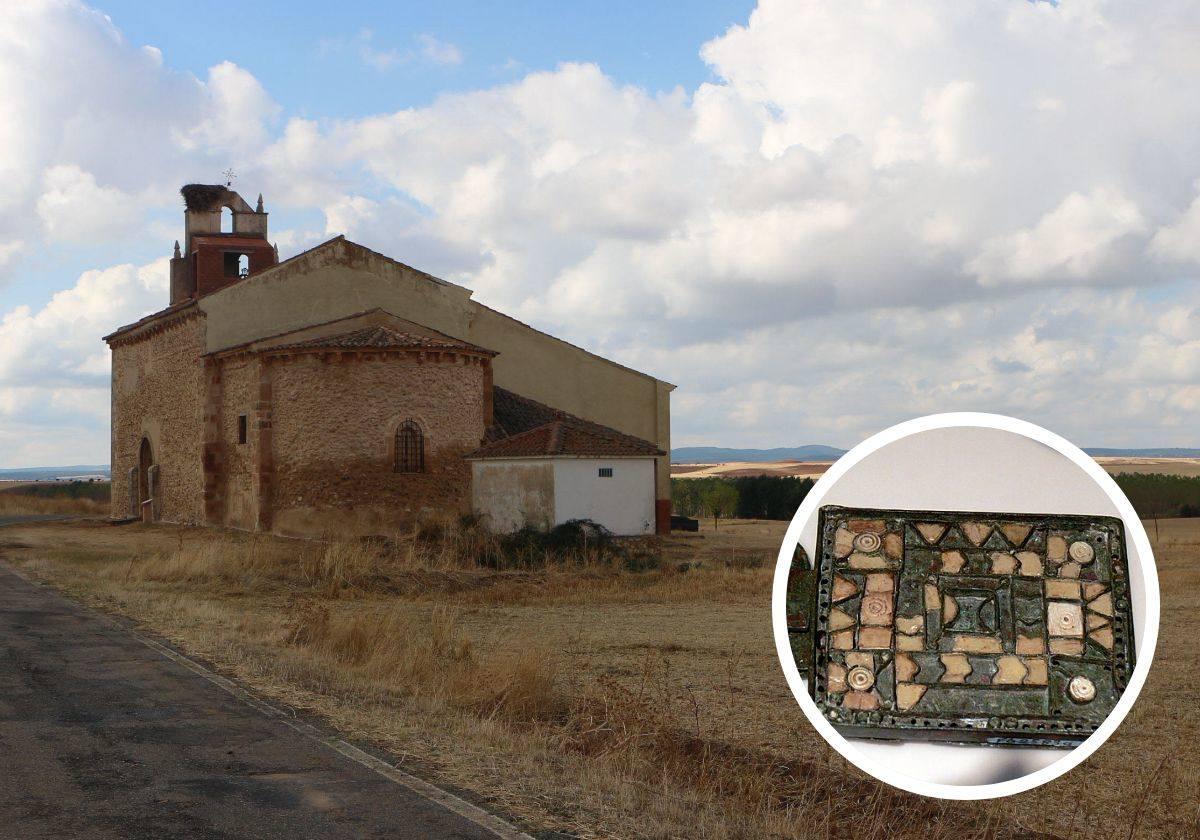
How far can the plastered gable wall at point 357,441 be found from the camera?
96.4 ft

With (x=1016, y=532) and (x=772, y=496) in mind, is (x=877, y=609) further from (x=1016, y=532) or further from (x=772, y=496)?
(x=772, y=496)

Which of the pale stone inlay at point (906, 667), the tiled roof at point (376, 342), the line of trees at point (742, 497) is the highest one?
the tiled roof at point (376, 342)

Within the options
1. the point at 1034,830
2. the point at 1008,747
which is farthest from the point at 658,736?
the point at 1008,747

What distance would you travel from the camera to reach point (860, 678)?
2.42 metres

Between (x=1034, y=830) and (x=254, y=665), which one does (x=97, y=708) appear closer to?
(x=254, y=665)

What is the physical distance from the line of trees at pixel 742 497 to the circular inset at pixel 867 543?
52.2m

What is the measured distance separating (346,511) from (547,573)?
24.9 ft

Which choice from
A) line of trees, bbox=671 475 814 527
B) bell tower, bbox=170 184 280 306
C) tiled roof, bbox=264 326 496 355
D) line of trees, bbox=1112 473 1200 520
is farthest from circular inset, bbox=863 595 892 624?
line of trees, bbox=1112 473 1200 520

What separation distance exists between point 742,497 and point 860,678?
184 feet

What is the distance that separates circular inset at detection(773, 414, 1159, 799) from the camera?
2.37 m

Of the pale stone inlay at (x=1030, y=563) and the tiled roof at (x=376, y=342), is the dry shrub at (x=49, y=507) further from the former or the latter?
the pale stone inlay at (x=1030, y=563)

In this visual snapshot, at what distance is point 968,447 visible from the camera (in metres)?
2.46

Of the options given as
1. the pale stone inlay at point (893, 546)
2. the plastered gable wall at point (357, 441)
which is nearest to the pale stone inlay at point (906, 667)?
the pale stone inlay at point (893, 546)

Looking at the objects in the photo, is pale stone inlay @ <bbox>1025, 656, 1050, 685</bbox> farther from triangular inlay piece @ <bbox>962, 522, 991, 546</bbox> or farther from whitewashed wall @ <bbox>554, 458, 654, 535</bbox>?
whitewashed wall @ <bbox>554, 458, 654, 535</bbox>
